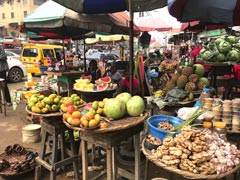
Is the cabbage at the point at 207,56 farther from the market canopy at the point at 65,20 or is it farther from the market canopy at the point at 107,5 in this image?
the market canopy at the point at 107,5

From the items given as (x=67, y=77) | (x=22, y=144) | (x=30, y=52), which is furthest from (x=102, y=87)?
(x=30, y=52)

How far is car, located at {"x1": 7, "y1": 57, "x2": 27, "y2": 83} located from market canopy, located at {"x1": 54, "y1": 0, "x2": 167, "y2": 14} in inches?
394

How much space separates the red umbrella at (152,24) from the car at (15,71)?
6.61 metres

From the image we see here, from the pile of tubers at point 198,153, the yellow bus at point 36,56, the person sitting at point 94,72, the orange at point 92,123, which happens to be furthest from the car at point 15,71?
the pile of tubers at point 198,153

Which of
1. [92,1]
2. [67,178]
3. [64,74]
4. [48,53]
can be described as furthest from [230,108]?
[48,53]

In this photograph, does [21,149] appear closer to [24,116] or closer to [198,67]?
[24,116]

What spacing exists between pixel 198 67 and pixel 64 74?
3.35 metres

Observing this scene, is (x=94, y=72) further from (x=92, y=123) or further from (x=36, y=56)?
(x=36, y=56)

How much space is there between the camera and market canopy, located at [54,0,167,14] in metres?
2.92

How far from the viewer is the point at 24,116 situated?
6770 millimetres

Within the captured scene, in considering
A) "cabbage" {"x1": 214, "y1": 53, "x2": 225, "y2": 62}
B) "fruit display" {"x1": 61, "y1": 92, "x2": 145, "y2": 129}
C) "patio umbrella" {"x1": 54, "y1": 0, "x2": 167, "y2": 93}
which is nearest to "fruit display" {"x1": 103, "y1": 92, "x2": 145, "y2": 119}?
"fruit display" {"x1": 61, "y1": 92, "x2": 145, "y2": 129}

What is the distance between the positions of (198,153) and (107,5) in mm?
2417

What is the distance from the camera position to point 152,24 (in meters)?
11.0

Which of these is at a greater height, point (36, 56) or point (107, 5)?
point (107, 5)
